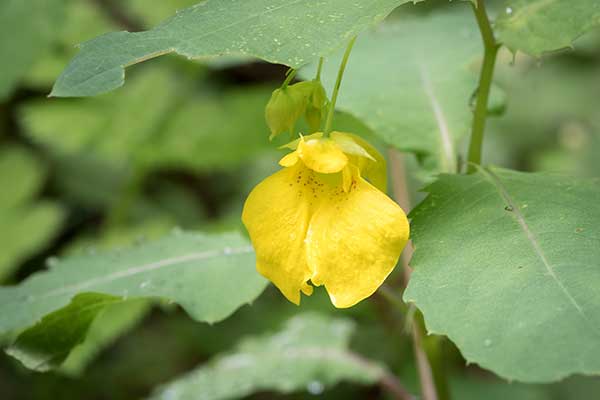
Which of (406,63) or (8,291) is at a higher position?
(406,63)

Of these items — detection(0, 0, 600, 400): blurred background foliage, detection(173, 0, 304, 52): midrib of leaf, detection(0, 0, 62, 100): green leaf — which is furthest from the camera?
detection(0, 0, 600, 400): blurred background foliage

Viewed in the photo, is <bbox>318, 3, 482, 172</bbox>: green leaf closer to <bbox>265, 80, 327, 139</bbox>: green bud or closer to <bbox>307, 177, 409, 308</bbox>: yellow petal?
<bbox>265, 80, 327, 139</bbox>: green bud

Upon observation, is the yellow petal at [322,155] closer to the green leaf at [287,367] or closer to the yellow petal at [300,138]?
the yellow petal at [300,138]

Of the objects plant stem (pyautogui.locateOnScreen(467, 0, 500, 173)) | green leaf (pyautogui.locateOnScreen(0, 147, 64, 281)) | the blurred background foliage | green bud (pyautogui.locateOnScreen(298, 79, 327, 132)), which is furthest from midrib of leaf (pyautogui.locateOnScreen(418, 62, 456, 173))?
green leaf (pyautogui.locateOnScreen(0, 147, 64, 281))

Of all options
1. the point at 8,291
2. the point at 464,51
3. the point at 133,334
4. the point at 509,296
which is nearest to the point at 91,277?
the point at 8,291

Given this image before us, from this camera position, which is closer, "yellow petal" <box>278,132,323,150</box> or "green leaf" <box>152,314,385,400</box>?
"yellow petal" <box>278,132,323,150</box>

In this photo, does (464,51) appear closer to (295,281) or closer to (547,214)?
(547,214)
